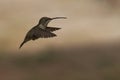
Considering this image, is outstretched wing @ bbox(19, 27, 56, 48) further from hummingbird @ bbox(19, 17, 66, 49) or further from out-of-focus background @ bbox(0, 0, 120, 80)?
out-of-focus background @ bbox(0, 0, 120, 80)

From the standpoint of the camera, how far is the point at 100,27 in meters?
24.9

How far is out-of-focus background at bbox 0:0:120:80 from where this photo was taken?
20078mm

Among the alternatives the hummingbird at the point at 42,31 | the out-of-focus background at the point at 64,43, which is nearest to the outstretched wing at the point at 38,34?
the hummingbird at the point at 42,31

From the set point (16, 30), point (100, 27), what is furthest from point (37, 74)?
point (100, 27)

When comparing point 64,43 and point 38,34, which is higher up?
point 38,34

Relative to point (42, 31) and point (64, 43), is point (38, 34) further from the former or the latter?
point (64, 43)

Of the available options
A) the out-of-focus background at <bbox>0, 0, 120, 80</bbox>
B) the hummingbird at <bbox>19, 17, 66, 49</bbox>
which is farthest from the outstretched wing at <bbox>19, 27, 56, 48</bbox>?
the out-of-focus background at <bbox>0, 0, 120, 80</bbox>

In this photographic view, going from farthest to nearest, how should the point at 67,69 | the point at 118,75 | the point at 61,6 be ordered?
the point at 61,6
the point at 67,69
the point at 118,75

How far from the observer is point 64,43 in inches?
926

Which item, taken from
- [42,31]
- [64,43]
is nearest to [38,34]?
[42,31]

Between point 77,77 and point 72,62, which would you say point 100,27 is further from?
point 77,77

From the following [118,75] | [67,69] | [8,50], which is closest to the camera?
[118,75]

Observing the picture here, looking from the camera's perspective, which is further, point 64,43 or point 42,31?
point 64,43

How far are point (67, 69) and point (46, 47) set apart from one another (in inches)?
95.4
